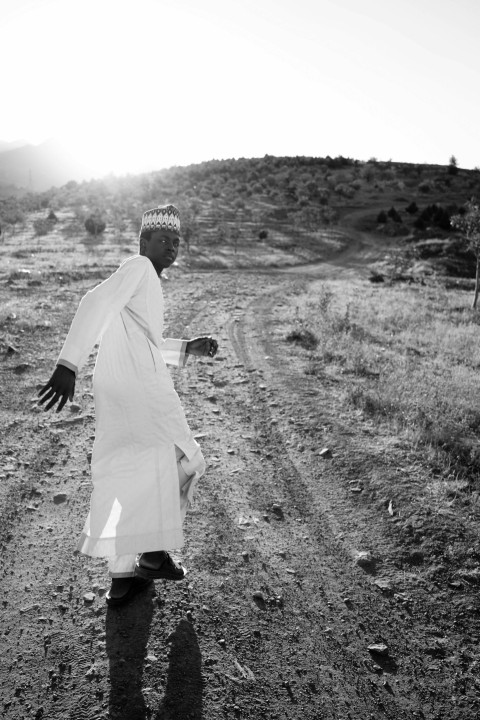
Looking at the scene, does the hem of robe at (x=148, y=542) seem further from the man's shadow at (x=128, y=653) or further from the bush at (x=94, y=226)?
the bush at (x=94, y=226)

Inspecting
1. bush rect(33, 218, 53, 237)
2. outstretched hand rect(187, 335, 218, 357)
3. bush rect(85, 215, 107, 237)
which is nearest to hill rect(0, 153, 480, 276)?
bush rect(85, 215, 107, 237)

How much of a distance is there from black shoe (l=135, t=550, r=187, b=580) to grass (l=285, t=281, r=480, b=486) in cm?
283

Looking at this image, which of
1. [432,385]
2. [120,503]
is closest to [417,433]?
[432,385]

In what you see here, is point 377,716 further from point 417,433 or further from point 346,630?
point 417,433

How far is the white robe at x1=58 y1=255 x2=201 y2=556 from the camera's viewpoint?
2572 mm

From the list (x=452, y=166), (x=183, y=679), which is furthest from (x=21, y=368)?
(x=452, y=166)

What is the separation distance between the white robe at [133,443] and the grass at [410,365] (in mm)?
3017

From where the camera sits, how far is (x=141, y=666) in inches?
93.0

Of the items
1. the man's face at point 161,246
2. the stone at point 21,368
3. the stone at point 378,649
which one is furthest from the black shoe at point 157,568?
the stone at point 21,368

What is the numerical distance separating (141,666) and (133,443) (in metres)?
1.09

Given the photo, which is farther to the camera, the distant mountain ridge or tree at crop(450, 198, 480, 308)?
the distant mountain ridge

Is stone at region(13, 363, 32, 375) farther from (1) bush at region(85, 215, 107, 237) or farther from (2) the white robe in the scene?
(1) bush at region(85, 215, 107, 237)

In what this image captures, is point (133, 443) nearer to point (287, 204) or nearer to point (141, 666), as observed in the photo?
point (141, 666)

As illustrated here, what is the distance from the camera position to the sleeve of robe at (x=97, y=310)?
2.29 meters
